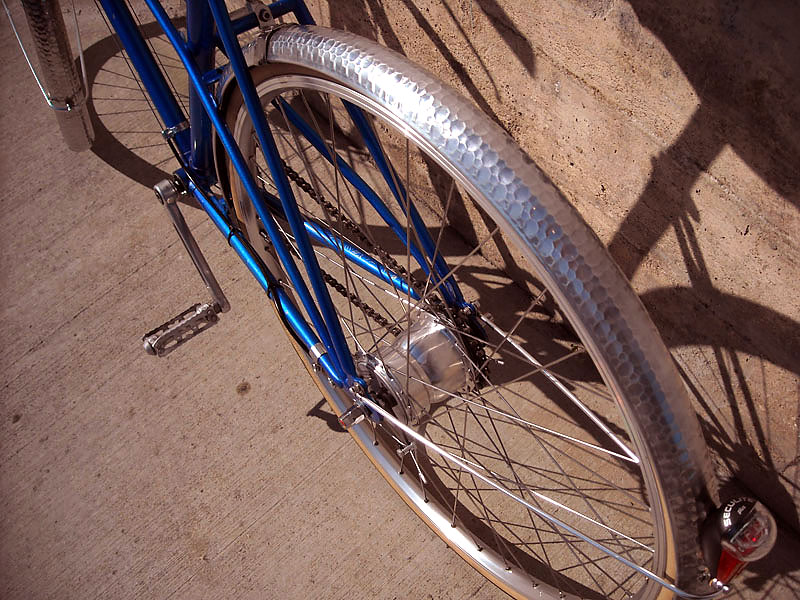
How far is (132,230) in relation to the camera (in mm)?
2350

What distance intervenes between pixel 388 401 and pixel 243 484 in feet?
1.89

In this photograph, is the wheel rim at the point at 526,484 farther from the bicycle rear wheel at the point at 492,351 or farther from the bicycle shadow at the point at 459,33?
the bicycle shadow at the point at 459,33

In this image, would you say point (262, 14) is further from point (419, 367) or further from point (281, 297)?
point (419, 367)

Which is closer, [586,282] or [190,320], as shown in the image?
[586,282]

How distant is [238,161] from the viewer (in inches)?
51.1

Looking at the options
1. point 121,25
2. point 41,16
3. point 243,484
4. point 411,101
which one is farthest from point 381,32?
point 243,484

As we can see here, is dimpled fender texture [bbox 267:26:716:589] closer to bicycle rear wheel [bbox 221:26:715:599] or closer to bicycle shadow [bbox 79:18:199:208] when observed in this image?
bicycle rear wheel [bbox 221:26:715:599]

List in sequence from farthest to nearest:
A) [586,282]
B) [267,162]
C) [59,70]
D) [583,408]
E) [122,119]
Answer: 1. [122,119]
2. [59,70]
3. [583,408]
4. [267,162]
5. [586,282]

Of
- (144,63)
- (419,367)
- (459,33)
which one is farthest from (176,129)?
(419,367)

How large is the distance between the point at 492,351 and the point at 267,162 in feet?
2.82

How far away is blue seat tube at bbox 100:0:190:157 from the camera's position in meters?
1.51

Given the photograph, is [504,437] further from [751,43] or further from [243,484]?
[751,43]

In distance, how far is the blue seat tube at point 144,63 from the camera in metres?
1.51

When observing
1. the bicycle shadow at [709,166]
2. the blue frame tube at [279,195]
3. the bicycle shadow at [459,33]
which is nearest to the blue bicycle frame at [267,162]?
the blue frame tube at [279,195]
